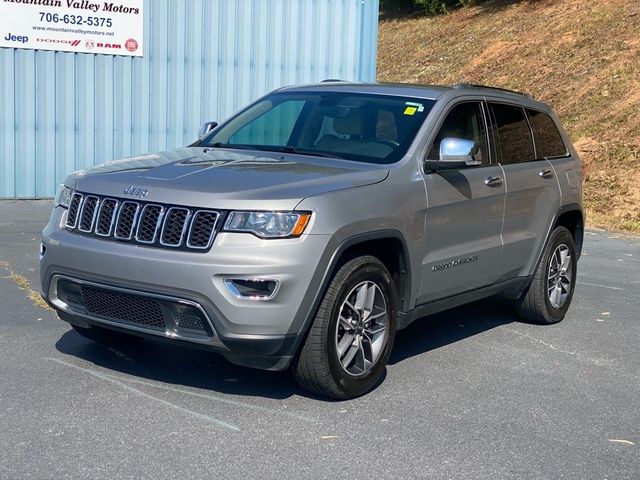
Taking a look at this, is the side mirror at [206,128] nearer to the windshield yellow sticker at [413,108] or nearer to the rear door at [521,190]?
the windshield yellow sticker at [413,108]

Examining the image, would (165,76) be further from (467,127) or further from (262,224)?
(262,224)

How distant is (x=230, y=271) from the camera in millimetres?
4836

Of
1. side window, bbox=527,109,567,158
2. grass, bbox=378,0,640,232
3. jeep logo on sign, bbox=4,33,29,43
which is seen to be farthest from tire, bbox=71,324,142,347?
grass, bbox=378,0,640,232

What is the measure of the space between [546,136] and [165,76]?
8.37m

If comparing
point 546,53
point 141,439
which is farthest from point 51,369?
point 546,53

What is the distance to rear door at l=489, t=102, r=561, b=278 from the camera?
6836 millimetres

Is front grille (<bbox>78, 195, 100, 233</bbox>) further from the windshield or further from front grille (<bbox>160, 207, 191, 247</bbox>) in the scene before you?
the windshield

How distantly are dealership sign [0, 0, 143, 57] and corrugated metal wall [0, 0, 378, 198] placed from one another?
0.14m

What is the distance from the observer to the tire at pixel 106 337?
6.10 metres

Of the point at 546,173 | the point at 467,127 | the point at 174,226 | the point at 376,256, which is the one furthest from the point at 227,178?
the point at 546,173

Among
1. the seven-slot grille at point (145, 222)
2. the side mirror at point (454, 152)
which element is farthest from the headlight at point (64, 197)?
the side mirror at point (454, 152)

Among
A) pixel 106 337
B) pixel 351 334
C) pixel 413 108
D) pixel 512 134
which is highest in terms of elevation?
pixel 413 108

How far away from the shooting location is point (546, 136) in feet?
25.5

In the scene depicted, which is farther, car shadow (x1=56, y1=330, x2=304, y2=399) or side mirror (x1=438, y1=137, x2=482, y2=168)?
side mirror (x1=438, y1=137, x2=482, y2=168)
